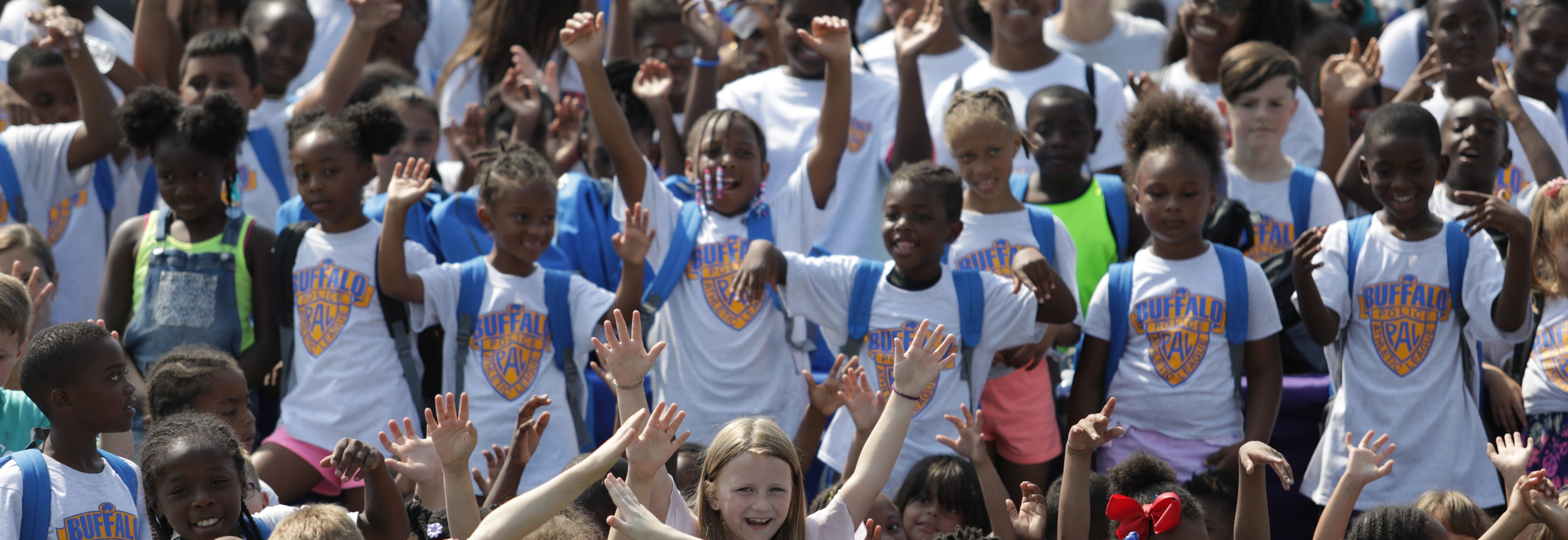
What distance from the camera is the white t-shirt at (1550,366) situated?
4.35m

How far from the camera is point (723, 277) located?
4844 mm

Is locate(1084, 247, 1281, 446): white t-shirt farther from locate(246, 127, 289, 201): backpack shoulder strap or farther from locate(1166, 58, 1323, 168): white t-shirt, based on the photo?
locate(246, 127, 289, 201): backpack shoulder strap

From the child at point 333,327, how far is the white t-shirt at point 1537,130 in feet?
13.1

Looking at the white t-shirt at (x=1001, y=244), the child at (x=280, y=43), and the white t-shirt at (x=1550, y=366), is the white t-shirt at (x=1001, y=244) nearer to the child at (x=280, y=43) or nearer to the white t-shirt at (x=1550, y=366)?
the white t-shirt at (x=1550, y=366)

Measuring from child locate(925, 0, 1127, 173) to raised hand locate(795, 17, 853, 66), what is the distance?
71 centimetres

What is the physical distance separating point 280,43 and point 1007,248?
3493 mm

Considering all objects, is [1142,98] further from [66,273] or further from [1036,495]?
[66,273]


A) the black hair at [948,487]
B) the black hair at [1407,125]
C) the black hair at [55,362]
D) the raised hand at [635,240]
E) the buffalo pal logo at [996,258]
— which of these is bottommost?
the black hair at [948,487]

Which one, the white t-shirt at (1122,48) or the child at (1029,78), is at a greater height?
the child at (1029,78)

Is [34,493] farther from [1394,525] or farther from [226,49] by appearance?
[1394,525]

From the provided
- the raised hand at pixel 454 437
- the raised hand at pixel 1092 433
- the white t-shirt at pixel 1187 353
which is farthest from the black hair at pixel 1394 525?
the raised hand at pixel 454 437

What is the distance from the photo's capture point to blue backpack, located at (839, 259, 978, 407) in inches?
175

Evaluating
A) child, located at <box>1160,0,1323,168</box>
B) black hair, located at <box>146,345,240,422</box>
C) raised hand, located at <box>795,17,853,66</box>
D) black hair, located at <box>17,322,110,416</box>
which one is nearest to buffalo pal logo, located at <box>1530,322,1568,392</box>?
child, located at <box>1160,0,1323,168</box>

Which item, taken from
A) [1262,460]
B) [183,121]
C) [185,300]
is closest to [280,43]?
[183,121]
